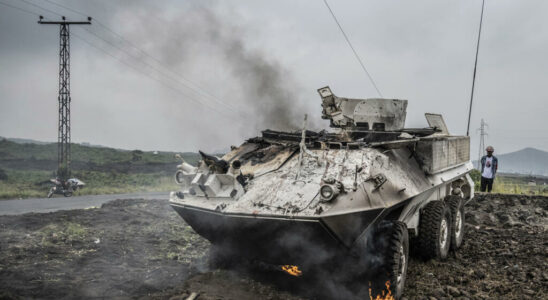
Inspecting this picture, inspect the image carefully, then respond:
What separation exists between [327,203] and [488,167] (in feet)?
30.5

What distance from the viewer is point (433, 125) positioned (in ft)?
30.3

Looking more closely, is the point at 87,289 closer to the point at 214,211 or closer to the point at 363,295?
the point at 214,211

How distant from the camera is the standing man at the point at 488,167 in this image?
12594 millimetres

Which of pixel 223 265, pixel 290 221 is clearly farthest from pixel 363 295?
pixel 223 265

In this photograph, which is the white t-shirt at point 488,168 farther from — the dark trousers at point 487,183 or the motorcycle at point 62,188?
the motorcycle at point 62,188

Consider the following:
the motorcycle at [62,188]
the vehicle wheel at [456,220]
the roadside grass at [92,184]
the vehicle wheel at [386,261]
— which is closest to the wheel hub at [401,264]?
the vehicle wheel at [386,261]

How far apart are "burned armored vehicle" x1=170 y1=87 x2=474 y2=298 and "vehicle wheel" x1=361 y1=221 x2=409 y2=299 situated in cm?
1

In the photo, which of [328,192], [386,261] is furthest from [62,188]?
[386,261]

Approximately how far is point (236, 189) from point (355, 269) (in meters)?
1.60

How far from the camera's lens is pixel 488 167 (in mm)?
12836

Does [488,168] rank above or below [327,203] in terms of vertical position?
above

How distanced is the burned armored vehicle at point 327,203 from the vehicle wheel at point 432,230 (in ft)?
0.04

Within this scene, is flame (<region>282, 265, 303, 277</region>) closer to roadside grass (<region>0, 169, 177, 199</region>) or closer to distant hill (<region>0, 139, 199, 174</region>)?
roadside grass (<region>0, 169, 177, 199</region>)

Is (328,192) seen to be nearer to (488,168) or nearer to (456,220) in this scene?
(456,220)
